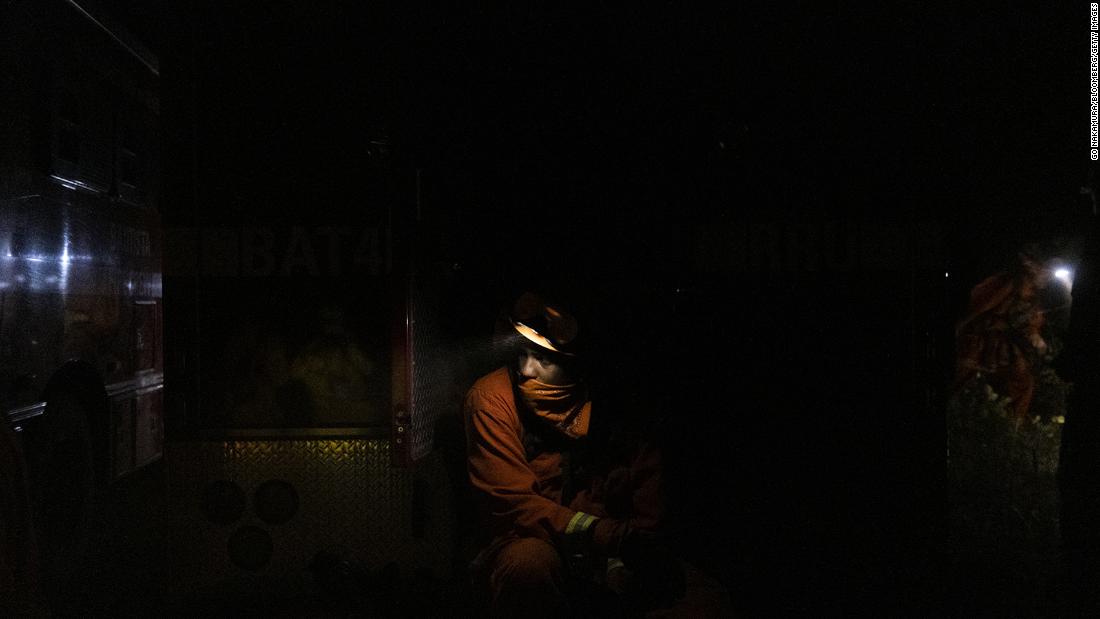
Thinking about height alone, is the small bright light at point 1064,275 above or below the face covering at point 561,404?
above

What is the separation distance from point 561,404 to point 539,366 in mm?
229

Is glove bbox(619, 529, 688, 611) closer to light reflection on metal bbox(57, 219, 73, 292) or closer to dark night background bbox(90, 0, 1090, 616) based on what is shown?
dark night background bbox(90, 0, 1090, 616)

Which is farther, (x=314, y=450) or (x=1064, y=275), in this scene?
(x=1064, y=275)

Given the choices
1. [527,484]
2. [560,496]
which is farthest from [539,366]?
[560,496]

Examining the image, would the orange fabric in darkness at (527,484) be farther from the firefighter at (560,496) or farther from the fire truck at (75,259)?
the fire truck at (75,259)

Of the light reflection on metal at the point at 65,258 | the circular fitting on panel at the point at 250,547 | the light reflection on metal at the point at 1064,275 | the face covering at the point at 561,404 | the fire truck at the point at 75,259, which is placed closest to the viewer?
the face covering at the point at 561,404

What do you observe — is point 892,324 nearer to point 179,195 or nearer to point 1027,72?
point 1027,72

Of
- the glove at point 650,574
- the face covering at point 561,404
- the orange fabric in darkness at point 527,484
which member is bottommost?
the glove at point 650,574

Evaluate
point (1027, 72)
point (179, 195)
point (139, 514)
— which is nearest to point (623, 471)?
point (179, 195)

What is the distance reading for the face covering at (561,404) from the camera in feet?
14.1

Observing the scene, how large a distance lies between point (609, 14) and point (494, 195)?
121cm

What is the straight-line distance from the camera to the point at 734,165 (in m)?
4.55

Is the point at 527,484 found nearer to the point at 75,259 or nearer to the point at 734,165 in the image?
the point at 734,165

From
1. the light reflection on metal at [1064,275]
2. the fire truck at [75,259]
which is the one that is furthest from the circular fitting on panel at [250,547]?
the light reflection on metal at [1064,275]
